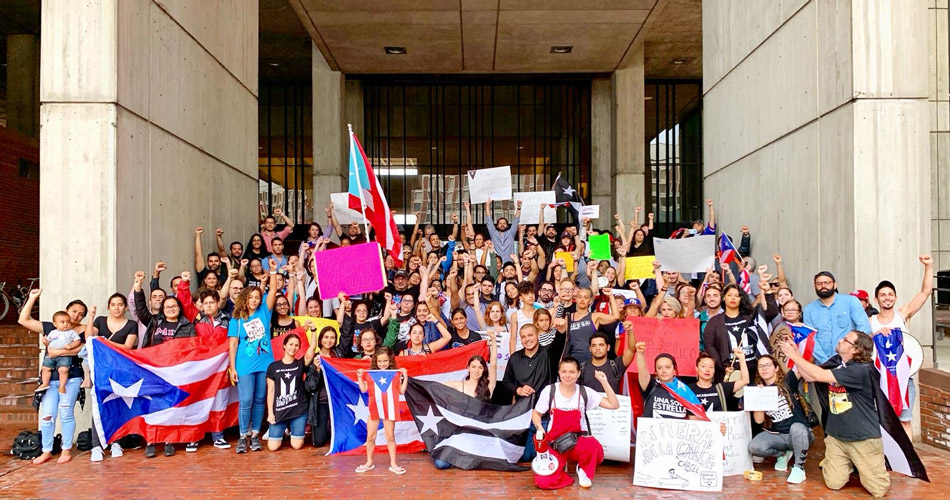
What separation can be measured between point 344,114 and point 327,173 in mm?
2263

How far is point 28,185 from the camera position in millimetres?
18469

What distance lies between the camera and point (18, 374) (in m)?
11.2

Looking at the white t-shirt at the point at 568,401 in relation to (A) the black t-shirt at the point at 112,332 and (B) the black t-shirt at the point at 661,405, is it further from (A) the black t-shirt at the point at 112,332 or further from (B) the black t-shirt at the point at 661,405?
(A) the black t-shirt at the point at 112,332

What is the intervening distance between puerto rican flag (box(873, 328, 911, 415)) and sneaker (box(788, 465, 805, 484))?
61.7 inches

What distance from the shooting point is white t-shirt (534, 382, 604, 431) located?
24.3 feet

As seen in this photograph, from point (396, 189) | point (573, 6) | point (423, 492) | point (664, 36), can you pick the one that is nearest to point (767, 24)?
point (573, 6)

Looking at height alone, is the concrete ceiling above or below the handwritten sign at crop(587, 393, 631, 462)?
above

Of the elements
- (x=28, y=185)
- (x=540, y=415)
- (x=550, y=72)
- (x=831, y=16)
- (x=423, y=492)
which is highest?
(x=550, y=72)

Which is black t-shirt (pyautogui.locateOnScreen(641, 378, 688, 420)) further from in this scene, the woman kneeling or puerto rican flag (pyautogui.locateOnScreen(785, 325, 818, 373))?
puerto rican flag (pyautogui.locateOnScreen(785, 325, 818, 373))

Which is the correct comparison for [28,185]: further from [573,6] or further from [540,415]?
[540,415]

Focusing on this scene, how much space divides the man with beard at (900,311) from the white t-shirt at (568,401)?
3245 millimetres

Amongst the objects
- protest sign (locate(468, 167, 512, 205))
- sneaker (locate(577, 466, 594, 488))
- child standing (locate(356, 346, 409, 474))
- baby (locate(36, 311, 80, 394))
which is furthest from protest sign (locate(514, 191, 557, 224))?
baby (locate(36, 311, 80, 394))

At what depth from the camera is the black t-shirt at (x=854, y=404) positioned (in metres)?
6.86

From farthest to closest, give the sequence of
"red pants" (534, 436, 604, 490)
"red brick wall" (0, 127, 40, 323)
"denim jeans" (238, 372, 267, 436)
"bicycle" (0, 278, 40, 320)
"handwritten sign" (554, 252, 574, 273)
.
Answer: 1. "red brick wall" (0, 127, 40, 323)
2. "bicycle" (0, 278, 40, 320)
3. "handwritten sign" (554, 252, 574, 273)
4. "denim jeans" (238, 372, 267, 436)
5. "red pants" (534, 436, 604, 490)
